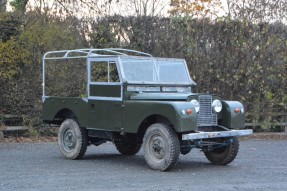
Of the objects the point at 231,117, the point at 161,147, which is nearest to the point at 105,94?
the point at 161,147

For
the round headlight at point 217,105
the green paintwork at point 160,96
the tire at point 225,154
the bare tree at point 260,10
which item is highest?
the bare tree at point 260,10

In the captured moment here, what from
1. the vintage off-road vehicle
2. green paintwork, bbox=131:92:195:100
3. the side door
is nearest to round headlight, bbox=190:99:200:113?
the vintage off-road vehicle

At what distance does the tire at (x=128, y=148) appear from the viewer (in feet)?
39.8

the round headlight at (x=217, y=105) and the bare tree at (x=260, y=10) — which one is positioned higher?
the bare tree at (x=260, y=10)

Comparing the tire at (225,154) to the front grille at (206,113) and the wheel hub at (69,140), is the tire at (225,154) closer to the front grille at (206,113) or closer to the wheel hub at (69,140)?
the front grille at (206,113)

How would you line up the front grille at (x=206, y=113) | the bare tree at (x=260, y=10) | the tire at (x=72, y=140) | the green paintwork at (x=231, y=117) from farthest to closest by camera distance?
the bare tree at (x=260, y=10)
the tire at (x=72, y=140)
the green paintwork at (x=231, y=117)
the front grille at (x=206, y=113)

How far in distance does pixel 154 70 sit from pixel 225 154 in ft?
6.82

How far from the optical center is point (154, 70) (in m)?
11.3

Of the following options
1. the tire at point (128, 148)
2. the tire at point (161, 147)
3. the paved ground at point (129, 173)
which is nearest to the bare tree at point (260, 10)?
the paved ground at point (129, 173)

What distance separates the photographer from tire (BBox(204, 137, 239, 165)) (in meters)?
10.7

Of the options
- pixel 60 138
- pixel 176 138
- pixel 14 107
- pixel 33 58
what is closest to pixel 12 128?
pixel 14 107

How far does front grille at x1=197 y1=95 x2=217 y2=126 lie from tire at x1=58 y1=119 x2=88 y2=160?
253 centimetres

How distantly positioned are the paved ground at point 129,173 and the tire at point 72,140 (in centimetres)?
21

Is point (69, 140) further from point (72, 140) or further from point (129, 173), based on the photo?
point (129, 173)
